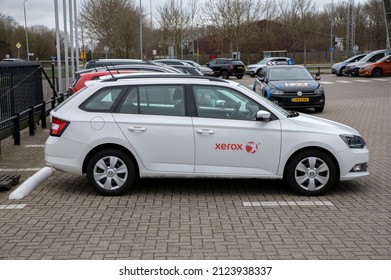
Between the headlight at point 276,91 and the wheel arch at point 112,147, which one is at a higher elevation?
the headlight at point 276,91

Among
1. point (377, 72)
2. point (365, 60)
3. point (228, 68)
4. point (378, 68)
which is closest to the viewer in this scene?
point (378, 68)

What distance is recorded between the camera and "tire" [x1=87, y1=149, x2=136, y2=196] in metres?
6.44

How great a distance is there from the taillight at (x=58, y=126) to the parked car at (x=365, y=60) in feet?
107

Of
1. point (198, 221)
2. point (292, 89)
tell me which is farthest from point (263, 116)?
point (292, 89)

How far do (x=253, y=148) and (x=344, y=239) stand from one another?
1818 mm

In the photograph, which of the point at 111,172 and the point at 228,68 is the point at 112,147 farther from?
the point at 228,68

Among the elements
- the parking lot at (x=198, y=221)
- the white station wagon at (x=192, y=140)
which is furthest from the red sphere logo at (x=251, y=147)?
the parking lot at (x=198, y=221)

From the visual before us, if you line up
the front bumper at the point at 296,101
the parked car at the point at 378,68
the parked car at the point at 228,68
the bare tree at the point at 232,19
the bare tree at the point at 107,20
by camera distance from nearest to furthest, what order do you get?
the front bumper at the point at 296,101, the parked car at the point at 378,68, the parked car at the point at 228,68, the bare tree at the point at 107,20, the bare tree at the point at 232,19

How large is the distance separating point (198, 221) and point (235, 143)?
1256mm

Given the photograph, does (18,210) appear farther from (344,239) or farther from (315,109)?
(315,109)

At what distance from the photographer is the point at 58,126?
657 centimetres

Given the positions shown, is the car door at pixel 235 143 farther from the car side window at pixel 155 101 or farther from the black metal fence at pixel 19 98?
the black metal fence at pixel 19 98

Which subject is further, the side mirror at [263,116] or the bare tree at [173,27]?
the bare tree at [173,27]

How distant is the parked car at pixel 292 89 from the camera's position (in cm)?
1570
